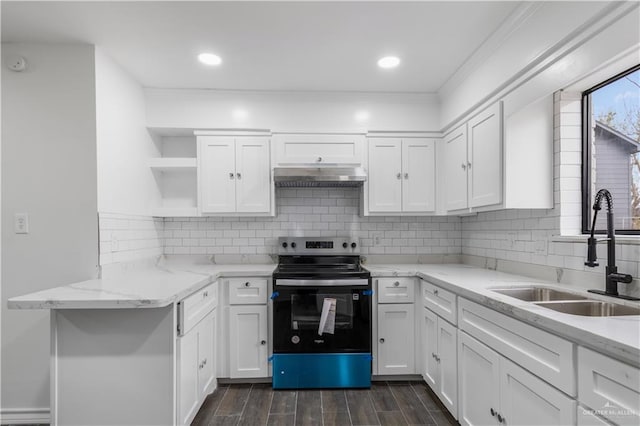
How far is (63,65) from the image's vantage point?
2166 millimetres

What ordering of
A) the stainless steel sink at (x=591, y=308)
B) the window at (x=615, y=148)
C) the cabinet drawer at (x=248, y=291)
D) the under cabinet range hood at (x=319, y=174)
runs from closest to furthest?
the stainless steel sink at (x=591, y=308) < the window at (x=615, y=148) < the cabinet drawer at (x=248, y=291) < the under cabinet range hood at (x=319, y=174)

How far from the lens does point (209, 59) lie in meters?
2.36

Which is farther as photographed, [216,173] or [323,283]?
[216,173]

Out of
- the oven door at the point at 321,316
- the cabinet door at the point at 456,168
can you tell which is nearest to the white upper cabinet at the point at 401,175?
the cabinet door at the point at 456,168

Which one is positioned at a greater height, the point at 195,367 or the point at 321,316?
the point at 321,316

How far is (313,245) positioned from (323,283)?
65 cm

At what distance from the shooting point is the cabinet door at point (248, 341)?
2.62 metres

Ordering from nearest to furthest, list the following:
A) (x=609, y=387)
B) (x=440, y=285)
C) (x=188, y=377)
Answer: (x=609, y=387) < (x=188, y=377) < (x=440, y=285)

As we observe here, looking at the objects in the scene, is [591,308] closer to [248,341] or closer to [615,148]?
[615,148]

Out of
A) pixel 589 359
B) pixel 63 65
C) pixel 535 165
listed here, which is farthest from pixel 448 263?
pixel 63 65

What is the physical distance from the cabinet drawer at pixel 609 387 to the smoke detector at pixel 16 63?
3.36 meters

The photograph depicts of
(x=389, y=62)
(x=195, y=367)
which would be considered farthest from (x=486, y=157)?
(x=195, y=367)

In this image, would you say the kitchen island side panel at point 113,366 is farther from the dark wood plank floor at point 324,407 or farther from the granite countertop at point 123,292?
the dark wood plank floor at point 324,407

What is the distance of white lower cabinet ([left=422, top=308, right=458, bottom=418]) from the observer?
2051 millimetres
